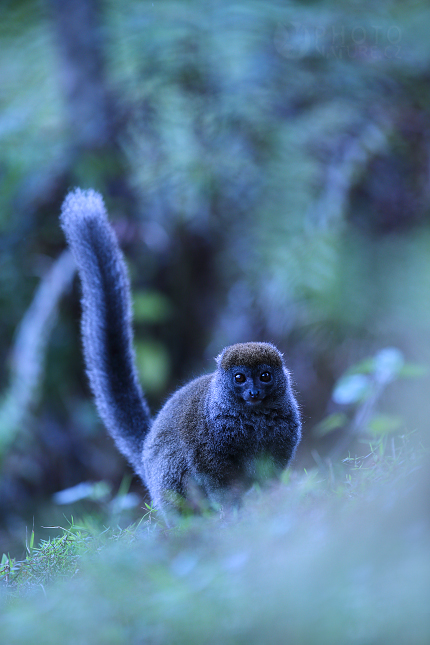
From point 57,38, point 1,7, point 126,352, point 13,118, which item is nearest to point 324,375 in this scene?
point 126,352

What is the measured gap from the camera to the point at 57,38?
6469 millimetres

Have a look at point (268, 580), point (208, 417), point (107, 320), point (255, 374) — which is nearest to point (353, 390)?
point (255, 374)

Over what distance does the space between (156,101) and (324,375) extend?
3.23 metres

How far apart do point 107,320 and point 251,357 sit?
1104 mm

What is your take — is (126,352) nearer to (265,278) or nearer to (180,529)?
(180,529)

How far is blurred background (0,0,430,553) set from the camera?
5594 millimetres

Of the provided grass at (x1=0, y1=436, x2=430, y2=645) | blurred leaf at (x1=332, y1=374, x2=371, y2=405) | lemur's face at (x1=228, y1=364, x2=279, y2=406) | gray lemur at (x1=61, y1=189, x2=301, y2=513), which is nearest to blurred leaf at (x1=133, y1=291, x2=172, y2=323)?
A: gray lemur at (x1=61, y1=189, x2=301, y2=513)

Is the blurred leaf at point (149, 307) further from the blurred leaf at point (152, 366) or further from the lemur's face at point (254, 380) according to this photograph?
the lemur's face at point (254, 380)

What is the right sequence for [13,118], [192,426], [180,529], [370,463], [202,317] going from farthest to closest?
[202,317] < [13,118] < [192,426] < [370,463] < [180,529]

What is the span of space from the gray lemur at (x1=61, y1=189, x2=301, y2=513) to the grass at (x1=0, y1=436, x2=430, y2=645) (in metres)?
0.36

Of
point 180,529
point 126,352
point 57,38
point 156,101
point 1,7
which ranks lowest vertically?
point 180,529

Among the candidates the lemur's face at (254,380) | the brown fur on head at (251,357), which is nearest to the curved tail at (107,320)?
the brown fur on head at (251,357)

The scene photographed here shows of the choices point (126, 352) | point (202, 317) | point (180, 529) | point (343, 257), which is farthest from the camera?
point (202, 317)

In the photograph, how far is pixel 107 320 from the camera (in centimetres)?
359
